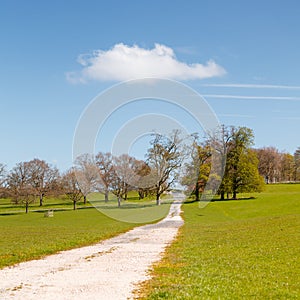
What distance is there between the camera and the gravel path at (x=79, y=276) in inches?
503

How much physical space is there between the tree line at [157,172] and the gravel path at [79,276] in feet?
153

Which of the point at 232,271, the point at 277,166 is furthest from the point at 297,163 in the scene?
the point at 232,271

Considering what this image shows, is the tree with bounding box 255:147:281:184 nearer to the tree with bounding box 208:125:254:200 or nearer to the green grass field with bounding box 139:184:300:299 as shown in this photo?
the tree with bounding box 208:125:254:200

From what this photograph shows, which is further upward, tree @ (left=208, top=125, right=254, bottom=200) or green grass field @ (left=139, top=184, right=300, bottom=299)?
tree @ (left=208, top=125, right=254, bottom=200)

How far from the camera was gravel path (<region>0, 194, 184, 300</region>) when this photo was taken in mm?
12773

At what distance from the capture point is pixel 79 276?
52.4 feet

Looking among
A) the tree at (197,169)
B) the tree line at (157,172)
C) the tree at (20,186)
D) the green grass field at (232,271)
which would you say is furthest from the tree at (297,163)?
the green grass field at (232,271)

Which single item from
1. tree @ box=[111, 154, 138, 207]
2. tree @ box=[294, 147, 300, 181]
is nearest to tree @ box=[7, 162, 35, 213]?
tree @ box=[111, 154, 138, 207]

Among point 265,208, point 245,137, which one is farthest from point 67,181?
point 265,208

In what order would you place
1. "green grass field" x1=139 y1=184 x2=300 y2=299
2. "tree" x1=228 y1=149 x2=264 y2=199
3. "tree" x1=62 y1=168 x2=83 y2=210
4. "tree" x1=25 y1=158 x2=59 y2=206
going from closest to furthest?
"green grass field" x1=139 y1=184 x2=300 y2=299, "tree" x1=228 y1=149 x2=264 y2=199, "tree" x1=62 y1=168 x2=83 y2=210, "tree" x1=25 y1=158 x2=59 y2=206

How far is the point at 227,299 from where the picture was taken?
1150cm

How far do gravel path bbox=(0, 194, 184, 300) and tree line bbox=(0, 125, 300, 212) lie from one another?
46.6 m

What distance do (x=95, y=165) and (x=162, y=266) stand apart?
64.9 m

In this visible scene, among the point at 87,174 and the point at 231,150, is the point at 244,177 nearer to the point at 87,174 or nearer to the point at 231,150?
the point at 231,150
